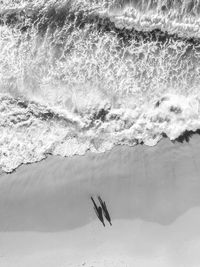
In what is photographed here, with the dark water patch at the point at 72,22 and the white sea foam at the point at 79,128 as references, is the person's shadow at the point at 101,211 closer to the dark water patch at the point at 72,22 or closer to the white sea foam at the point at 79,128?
the white sea foam at the point at 79,128

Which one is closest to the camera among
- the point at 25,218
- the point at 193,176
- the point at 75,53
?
the point at 193,176

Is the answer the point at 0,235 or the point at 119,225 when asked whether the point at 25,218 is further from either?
the point at 119,225

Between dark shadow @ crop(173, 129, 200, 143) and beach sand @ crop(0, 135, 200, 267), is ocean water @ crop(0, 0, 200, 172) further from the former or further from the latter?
beach sand @ crop(0, 135, 200, 267)

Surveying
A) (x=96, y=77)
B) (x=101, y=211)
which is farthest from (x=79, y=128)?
(x=101, y=211)

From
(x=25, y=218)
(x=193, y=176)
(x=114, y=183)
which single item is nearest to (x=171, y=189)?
(x=193, y=176)

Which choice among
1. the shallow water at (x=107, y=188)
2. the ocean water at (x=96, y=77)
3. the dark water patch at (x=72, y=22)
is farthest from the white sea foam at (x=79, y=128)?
the dark water patch at (x=72, y=22)

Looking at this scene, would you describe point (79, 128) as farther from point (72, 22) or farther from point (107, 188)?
point (72, 22)

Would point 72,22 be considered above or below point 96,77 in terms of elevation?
above
